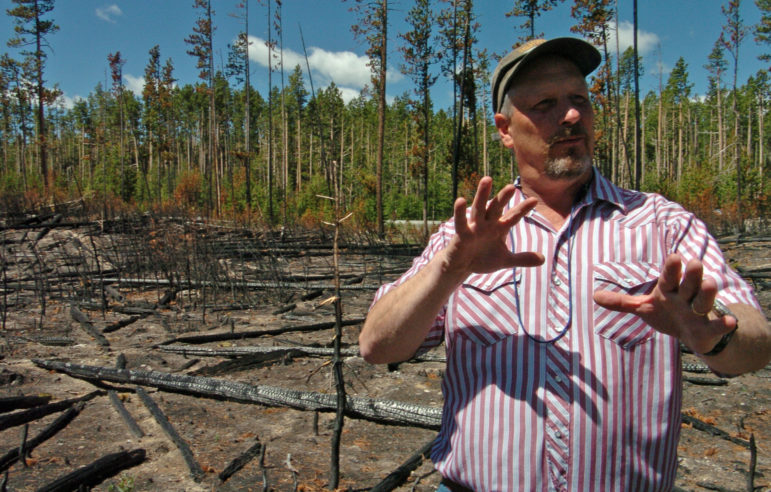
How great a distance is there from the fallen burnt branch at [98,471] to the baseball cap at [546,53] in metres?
2.71

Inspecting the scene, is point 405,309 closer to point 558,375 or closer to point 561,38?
point 558,375

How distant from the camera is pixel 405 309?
128 cm

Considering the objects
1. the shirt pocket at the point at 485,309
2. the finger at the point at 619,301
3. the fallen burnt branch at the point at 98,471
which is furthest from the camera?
the fallen burnt branch at the point at 98,471

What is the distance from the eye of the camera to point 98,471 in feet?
9.38

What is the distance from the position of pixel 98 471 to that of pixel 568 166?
2.94 meters

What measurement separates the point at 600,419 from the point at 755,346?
374mm

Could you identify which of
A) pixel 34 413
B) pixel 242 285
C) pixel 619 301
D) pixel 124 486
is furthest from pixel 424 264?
pixel 242 285

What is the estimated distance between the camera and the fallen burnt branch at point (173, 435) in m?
2.99

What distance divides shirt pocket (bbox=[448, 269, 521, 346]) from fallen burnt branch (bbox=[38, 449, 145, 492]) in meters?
2.29

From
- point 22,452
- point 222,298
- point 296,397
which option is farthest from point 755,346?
point 222,298

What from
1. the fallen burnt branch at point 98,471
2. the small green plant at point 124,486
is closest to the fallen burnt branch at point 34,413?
the fallen burnt branch at point 98,471

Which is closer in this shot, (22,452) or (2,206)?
(22,452)

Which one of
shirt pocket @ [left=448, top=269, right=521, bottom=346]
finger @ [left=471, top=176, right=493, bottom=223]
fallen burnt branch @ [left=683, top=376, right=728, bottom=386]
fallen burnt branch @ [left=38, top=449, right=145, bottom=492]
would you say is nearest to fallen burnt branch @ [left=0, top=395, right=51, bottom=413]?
fallen burnt branch @ [left=38, top=449, right=145, bottom=492]

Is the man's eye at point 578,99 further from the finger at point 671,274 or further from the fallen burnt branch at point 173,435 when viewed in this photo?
the fallen burnt branch at point 173,435
